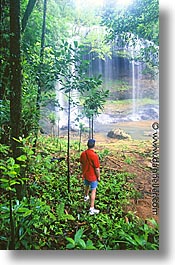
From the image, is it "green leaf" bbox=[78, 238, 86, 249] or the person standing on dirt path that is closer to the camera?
"green leaf" bbox=[78, 238, 86, 249]

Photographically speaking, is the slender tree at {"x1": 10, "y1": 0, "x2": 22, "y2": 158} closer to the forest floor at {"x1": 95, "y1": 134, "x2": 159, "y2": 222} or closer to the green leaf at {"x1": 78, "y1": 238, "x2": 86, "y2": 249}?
the forest floor at {"x1": 95, "y1": 134, "x2": 159, "y2": 222}

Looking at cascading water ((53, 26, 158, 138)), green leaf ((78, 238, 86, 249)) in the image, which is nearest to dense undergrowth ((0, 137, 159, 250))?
green leaf ((78, 238, 86, 249))

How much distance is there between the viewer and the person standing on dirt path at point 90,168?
165 centimetres

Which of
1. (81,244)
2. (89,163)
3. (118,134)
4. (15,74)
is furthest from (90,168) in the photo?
(15,74)

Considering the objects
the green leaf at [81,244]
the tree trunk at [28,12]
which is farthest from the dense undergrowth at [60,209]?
the tree trunk at [28,12]

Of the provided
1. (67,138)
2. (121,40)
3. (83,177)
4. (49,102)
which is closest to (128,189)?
(83,177)

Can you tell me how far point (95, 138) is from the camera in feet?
5.45

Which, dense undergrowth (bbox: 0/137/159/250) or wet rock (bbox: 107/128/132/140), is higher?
wet rock (bbox: 107/128/132/140)

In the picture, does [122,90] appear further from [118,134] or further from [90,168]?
[90,168]

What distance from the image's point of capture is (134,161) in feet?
5.42

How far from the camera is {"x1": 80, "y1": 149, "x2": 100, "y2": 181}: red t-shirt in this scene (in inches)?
65.3

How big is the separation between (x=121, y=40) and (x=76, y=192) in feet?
2.58

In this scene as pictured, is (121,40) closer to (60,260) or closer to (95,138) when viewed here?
(95,138)

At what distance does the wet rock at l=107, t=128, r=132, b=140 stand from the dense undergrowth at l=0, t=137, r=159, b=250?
3.4 inches
